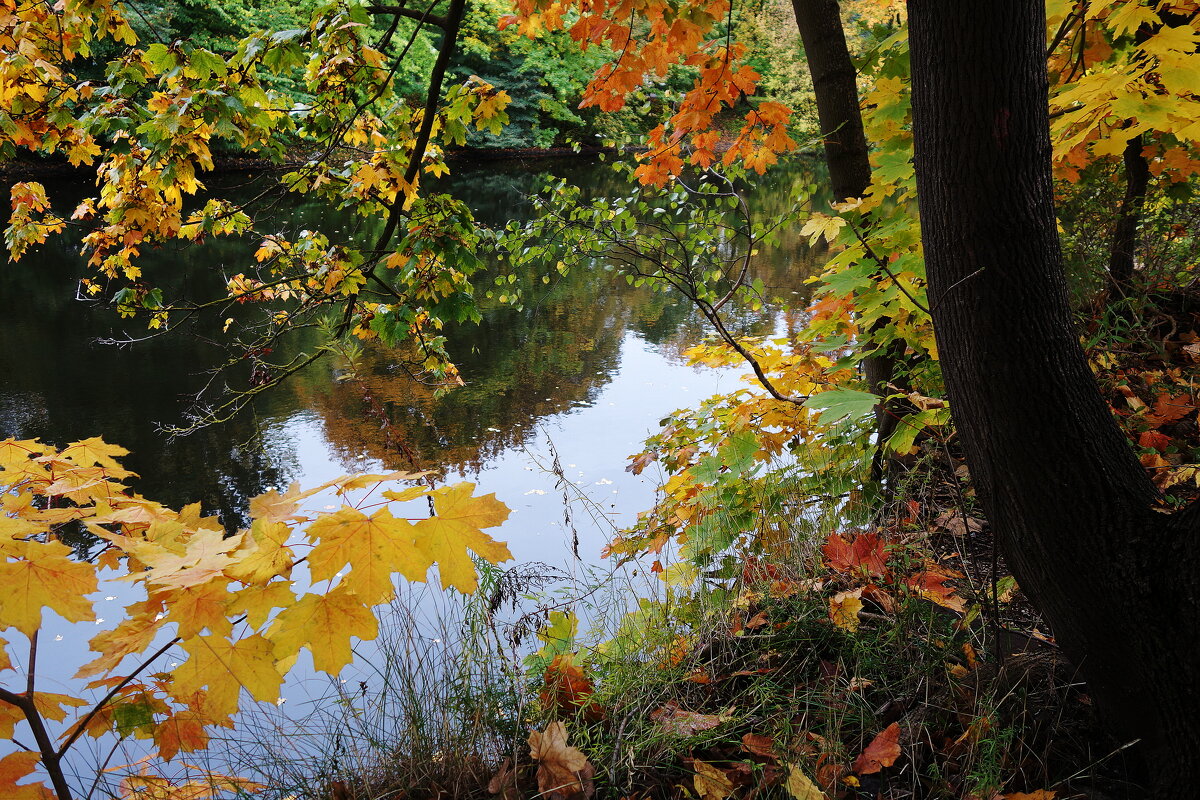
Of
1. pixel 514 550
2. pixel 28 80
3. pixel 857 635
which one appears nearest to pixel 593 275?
pixel 514 550

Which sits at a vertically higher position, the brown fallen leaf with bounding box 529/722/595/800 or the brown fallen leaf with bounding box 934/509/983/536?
the brown fallen leaf with bounding box 934/509/983/536

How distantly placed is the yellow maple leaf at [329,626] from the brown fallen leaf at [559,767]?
0.56m

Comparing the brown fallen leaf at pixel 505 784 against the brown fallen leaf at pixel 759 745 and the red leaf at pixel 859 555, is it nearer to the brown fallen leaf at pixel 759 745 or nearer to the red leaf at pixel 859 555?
the brown fallen leaf at pixel 759 745

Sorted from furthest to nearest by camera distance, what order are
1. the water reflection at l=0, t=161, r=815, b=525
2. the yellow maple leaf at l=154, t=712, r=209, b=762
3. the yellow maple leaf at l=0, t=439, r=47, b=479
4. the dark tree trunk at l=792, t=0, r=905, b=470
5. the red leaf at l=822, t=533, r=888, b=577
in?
the water reflection at l=0, t=161, r=815, b=525 → the dark tree trunk at l=792, t=0, r=905, b=470 → the red leaf at l=822, t=533, r=888, b=577 → the yellow maple leaf at l=0, t=439, r=47, b=479 → the yellow maple leaf at l=154, t=712, r=209, b=762

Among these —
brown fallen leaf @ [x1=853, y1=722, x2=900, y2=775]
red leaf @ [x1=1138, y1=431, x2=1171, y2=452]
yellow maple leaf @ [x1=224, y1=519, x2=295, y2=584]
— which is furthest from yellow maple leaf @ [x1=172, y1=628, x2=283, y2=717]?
red leaf @ [x1=1138, y1=431, x2=1171, y2=452]

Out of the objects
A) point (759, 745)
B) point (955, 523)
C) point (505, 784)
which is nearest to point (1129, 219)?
point (955, 523)

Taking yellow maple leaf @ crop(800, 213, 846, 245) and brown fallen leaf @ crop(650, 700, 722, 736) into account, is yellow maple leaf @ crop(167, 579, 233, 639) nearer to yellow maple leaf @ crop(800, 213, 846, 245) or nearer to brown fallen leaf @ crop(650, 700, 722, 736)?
brown fallen leaf @ crop(650, 700, 722, 736)

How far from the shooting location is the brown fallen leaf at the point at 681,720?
1678mm

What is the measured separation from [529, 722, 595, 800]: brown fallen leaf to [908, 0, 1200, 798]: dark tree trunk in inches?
39.5

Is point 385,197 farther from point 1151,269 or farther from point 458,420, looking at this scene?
point 1151,269

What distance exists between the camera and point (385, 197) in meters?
3.47

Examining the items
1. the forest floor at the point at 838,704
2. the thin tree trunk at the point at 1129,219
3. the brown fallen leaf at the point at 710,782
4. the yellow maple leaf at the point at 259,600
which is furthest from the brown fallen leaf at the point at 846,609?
the thin tree trunk at the point at 1129,219

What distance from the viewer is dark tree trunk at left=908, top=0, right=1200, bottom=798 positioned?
1.31 metres

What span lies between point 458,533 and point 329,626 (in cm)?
26
